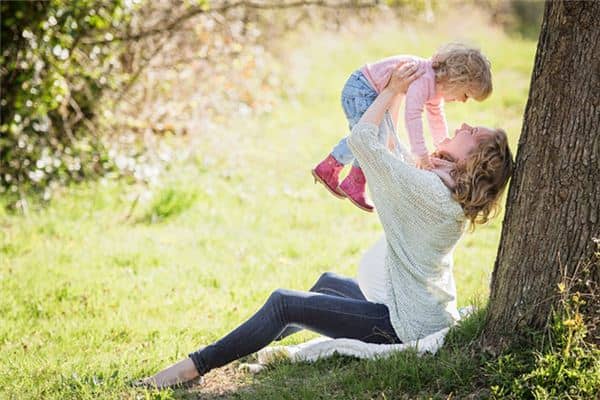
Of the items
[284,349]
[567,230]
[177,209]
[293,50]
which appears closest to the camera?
[567,230]

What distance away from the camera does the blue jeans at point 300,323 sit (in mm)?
3713

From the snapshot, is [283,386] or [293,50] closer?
[283,386]

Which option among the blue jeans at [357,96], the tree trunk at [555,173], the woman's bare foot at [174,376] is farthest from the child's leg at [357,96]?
the woman's bare foot at [174,376]

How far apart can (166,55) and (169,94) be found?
1.34 ft

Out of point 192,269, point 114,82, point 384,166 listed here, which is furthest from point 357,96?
point 114,82

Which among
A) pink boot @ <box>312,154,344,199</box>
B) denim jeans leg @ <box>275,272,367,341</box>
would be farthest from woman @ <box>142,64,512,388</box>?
pink boot @ <box>312,154,344,199</box>

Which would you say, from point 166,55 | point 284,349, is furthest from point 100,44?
point 284,349

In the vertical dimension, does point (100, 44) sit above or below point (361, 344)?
above

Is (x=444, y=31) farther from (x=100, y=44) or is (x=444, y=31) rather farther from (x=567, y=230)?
(x=567, y=230)

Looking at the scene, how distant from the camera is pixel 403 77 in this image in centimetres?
380

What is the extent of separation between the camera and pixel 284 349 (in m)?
4.03

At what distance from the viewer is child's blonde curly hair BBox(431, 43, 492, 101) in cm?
377

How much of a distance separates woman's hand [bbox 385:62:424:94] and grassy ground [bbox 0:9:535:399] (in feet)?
1.36

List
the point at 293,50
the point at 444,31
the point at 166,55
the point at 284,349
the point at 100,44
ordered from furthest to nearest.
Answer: the point at 444,31, the point at 293,50, the point at 166,55, the point at 100,44, the point at 284,349
